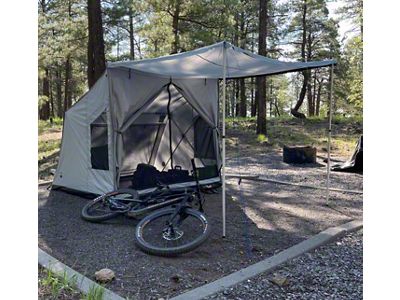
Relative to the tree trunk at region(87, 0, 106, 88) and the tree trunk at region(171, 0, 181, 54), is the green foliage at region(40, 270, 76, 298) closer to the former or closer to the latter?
the tree trunk at region(87, 0, 106, 88)

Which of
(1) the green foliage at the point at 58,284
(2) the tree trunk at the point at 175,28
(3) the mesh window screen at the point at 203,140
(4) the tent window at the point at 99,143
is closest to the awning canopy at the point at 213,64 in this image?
(4) the tent window at the point at 99,143

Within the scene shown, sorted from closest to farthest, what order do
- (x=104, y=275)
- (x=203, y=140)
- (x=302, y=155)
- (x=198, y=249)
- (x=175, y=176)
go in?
(x=104, y=275) → (x=198, y=249) → (x=175, y=176) → (x=203, y=140) → (x=302, y=155)

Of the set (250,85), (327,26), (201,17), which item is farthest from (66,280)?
(250,85)

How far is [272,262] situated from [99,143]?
3.34m

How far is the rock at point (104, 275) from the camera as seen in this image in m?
2.85

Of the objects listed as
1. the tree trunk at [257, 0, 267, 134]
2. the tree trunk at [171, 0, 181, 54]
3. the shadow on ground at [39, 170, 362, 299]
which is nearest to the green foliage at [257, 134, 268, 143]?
the tree trunk at [257, 0, 267, 134]

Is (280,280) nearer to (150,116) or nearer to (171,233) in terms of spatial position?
(171,233)

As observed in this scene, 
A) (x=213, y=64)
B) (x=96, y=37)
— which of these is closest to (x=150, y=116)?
Answer: (x=213, y=64)

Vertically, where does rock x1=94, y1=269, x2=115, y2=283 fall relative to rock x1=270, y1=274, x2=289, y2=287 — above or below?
above

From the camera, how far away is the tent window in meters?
5.51

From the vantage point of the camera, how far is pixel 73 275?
9.04ft

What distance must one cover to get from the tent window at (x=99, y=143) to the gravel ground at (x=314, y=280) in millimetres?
3253

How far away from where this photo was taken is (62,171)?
6.20 metres

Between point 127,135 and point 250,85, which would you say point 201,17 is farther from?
point 250,85
